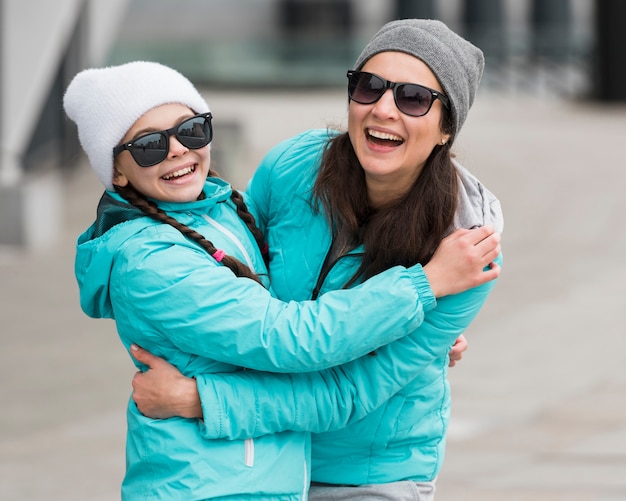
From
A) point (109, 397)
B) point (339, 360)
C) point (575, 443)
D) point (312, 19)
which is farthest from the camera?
point (312, 19)

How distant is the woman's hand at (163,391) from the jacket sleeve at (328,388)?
0.11 feet

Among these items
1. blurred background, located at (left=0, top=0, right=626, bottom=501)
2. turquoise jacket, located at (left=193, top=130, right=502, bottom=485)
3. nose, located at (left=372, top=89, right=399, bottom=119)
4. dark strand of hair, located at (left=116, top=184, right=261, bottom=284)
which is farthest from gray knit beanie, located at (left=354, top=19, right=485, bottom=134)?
dark strand of hair, located at (left=116, top=184, right=261, bottom=284)

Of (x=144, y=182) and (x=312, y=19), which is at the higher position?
(x=312, y=19)

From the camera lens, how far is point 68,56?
51.8 ft

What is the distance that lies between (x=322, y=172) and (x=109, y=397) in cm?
445

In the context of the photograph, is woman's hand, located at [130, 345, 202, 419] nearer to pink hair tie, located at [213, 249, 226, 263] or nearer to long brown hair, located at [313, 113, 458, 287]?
pink hair tie, located at [213, 249, 226, 263]

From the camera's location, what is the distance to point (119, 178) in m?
2.86

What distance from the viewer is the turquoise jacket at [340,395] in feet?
8.94

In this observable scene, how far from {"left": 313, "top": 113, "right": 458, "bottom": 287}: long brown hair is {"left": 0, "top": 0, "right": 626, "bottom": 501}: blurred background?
0.30m

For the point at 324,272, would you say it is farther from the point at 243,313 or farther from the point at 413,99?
the point at 413,99

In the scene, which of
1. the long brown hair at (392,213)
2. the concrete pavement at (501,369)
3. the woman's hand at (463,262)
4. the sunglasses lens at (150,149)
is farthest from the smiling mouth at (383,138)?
the sunglasses lens at (150,149)

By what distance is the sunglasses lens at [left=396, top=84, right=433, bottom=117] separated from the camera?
2.80m

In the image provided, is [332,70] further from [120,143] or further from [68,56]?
[120,143]

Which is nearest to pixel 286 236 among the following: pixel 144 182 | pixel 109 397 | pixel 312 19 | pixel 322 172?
pixel 322 172
